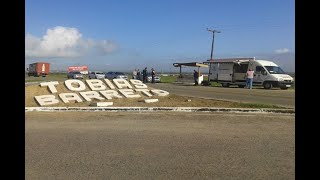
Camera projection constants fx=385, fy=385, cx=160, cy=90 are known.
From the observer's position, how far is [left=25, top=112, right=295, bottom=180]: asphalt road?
5.88m

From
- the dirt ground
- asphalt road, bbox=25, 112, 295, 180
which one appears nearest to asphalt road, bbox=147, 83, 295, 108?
the dirt ground

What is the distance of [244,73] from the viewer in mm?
34125

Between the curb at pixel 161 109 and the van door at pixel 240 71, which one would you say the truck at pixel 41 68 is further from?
the curb at pixel 161 109

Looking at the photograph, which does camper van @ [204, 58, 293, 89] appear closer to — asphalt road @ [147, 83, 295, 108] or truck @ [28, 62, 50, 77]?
asphalt road @ [147, 83, 295, 108]

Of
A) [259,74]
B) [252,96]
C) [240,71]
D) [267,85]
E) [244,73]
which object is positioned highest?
[240,71]

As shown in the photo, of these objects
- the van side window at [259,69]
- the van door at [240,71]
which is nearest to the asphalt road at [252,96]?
the van side window at [259,69]

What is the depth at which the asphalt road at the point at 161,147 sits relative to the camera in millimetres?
5883

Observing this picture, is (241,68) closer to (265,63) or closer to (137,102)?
(265,63)

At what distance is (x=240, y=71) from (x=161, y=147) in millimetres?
27777

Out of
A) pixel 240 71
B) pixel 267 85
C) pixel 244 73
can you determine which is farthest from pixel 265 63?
pixel 240 71

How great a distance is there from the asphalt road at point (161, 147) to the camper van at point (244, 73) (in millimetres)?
20099
